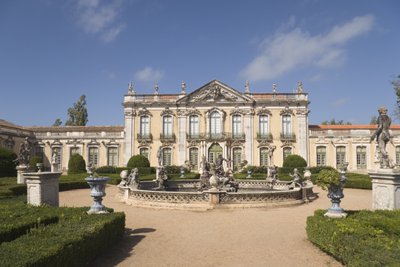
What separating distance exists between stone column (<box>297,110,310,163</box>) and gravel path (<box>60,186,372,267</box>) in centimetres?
2270

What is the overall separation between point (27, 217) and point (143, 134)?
2775 centimetres

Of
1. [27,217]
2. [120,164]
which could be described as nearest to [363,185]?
[27,217]

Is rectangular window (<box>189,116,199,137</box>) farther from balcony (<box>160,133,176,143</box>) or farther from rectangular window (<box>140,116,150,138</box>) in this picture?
rectangular window (<box>140,116,150,138</box>)

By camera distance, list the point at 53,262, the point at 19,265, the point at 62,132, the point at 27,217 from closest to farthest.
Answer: the point at 19,265, the point at 53,262, the point at 27,217, the point at 62,132

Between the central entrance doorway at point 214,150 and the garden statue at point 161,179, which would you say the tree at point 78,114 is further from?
the garden statue at point 161,179

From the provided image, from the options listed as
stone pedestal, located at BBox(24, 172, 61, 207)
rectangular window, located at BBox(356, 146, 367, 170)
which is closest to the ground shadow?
stone pedestal, located at BBox(24, 172, 61, 207)

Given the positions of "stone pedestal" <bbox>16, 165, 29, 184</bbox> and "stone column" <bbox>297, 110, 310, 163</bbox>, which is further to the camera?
"stone column" <bbox>297, 110, 310, 163</bbox>

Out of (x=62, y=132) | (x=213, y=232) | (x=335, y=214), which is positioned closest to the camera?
(x=335, y=214)

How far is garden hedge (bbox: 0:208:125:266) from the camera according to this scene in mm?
4500

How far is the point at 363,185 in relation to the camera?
814 inches

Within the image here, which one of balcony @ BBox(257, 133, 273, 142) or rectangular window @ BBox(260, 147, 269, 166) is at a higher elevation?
balcony @ BBox(257, 133, 273, 142)

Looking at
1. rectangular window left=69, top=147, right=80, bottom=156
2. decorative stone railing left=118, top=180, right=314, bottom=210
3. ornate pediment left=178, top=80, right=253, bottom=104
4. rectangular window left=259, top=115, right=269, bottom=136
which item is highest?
ornate pediment left=178, top=80, right=253, bottom=104

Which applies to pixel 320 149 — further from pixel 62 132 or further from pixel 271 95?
pixel 62 132

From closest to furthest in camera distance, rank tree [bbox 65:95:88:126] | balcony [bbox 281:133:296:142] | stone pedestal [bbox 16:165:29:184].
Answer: stone pedestal [bbox 16:165:29:184] → balcony [bbox 281:133:296:142] → tree [bbox 65:95:88:126]
